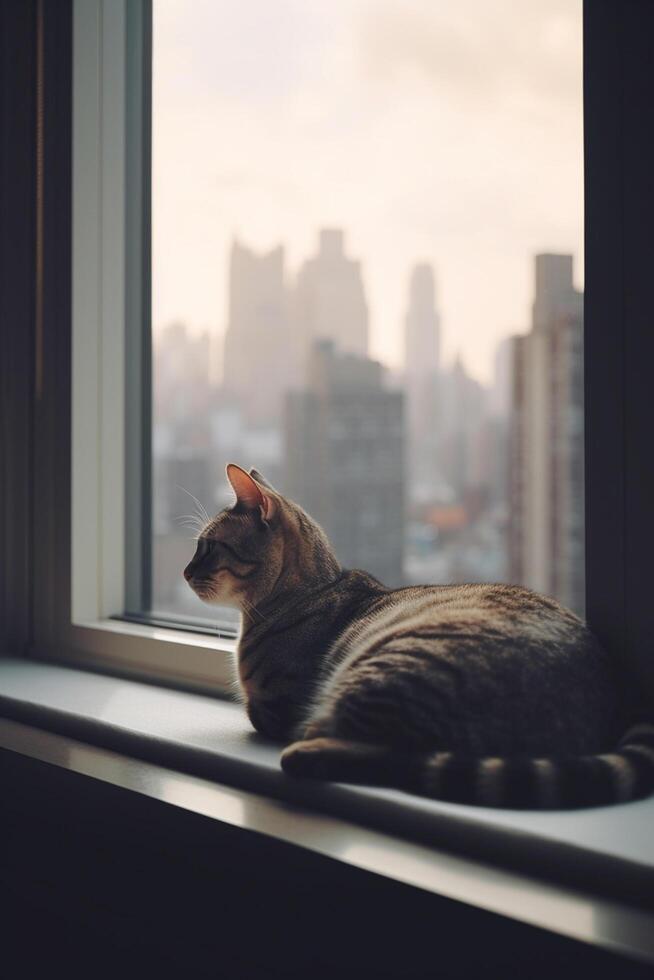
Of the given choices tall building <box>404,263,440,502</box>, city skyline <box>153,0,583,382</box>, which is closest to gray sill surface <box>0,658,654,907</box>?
city skyline <box>153,0,583,382</box>

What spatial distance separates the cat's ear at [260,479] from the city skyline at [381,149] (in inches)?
17.4

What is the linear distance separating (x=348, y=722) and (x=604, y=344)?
444 millimetres

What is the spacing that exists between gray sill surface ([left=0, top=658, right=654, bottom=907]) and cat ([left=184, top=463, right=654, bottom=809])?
0.02 m

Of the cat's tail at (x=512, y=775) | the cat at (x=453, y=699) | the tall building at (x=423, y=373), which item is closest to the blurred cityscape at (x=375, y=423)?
the tall building at (x=423, y=373)

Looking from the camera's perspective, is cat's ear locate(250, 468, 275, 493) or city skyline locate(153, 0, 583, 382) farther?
city skyline locate(153, 0, 583, 382)

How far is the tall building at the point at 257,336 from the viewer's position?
6223mm

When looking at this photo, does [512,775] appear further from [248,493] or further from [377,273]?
[377,273]

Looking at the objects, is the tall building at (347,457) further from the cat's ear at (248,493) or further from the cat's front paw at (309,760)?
the cat's front paw at (309,760)

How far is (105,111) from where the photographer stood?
1421mm

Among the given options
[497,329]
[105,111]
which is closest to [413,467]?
[497,329]

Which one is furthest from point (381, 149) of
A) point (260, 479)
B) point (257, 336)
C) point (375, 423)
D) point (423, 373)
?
point (260, 479)

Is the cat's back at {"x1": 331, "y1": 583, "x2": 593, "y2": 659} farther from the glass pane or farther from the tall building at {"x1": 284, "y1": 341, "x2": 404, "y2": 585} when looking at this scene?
the tall building at {"x1": 284, "y1": 341, "x2": 404, "y2": 585}

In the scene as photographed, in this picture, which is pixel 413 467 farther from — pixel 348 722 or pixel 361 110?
pixel 348 722

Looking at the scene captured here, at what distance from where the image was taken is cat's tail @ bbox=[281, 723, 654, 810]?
0.73m
